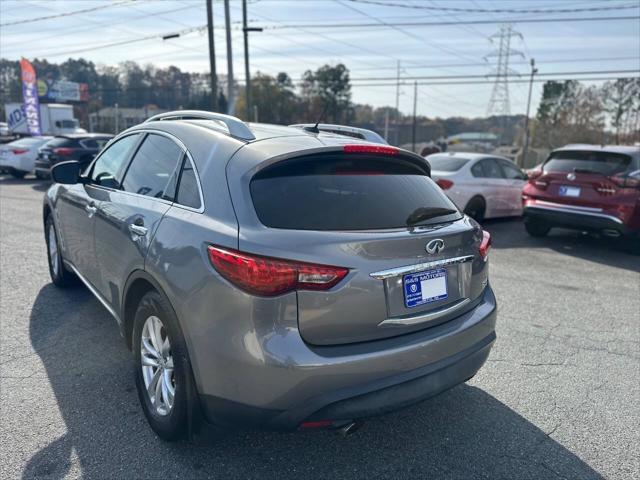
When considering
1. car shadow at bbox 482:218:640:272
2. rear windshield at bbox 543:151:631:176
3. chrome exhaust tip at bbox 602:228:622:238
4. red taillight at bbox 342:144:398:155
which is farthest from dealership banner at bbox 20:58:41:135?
red taillight at bbox 342:144:398:155

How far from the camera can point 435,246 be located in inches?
105

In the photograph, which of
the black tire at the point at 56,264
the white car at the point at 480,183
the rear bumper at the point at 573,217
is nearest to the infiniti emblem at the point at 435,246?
the black tire at the point at 56,264

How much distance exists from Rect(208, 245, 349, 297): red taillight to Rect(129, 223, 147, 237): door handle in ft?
3.08

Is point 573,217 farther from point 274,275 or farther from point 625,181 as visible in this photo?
point 274,275

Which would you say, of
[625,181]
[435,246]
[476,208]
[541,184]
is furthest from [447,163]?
[435,246]

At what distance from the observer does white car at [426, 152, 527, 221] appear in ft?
32.0

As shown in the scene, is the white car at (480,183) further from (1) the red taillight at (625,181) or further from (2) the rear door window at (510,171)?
(1) the red taillight at (625,181)

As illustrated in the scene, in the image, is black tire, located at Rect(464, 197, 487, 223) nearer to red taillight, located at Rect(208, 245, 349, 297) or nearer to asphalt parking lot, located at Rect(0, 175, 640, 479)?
asphalt parking lot, located at Rect(0, 175, 640, 479)

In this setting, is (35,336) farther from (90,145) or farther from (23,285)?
(90,145)

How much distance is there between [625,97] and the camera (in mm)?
61281

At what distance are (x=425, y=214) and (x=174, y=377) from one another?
5.26 ft

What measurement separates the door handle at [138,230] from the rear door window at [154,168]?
221 millimetres

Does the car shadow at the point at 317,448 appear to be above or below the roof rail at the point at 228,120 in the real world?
below

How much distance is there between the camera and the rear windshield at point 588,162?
7945mm
